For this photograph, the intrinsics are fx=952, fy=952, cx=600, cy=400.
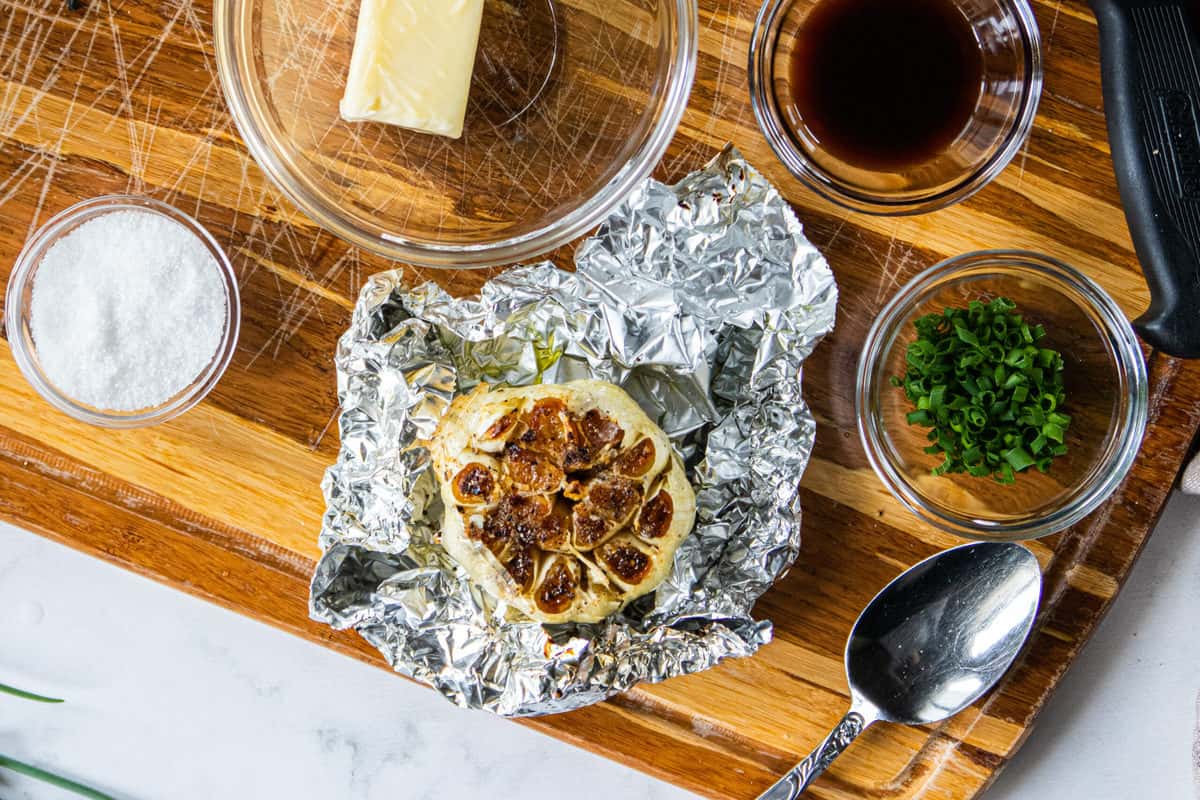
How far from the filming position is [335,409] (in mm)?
1886

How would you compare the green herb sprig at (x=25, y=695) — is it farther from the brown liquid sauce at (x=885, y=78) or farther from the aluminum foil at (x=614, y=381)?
the brown liquid sauce at (x=885, y=78)

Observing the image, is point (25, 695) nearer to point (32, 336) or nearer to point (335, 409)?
point (32, 336)

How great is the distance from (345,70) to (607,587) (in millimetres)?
1107

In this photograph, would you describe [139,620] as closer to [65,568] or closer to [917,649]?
[65,568]

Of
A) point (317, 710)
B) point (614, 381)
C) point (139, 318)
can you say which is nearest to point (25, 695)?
point (317, 710)

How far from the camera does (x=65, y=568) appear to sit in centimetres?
216

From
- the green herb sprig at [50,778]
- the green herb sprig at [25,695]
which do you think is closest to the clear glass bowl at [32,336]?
the green herb sprig at [25,695]

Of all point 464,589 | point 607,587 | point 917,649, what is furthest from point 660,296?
point 917,649

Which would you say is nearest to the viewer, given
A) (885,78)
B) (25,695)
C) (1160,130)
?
(1160,130)

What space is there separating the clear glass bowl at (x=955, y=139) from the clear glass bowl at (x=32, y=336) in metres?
1.09

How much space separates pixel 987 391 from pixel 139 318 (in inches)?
63.5

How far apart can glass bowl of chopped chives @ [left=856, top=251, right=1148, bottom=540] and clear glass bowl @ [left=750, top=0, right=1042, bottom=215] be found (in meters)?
0.16

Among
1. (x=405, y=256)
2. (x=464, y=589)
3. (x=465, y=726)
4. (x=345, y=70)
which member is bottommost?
(x=465, y=726)

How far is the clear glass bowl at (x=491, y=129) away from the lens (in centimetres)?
184
